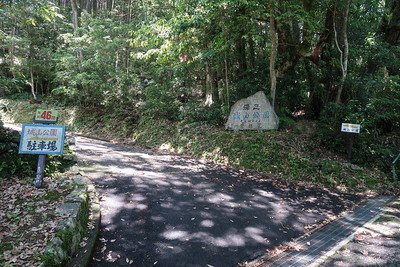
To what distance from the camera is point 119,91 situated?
44.6 feet

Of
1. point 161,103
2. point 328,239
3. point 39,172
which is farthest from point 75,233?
point 161,103

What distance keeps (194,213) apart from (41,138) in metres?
2.90

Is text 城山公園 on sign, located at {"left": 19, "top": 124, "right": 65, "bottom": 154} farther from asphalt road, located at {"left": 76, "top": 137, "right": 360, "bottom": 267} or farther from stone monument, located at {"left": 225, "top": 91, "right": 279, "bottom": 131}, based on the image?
stone monument, located at {"left": 225, "top": 91, "right": 279, "bottom": 131}

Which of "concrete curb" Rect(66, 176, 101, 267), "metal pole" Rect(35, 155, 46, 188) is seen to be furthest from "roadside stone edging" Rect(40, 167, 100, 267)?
"metal pole" Rect(35, 155, 46, 188)

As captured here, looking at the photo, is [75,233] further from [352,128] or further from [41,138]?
[352,128]

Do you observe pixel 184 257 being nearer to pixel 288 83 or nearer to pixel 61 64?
pixel 288 83

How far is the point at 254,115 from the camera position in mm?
8852

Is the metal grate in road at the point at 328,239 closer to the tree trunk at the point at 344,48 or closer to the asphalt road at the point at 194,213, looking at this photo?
the asphalt road at the point at 194,213

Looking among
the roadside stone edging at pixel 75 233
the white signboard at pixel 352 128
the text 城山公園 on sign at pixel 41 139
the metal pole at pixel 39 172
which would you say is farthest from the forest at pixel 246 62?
the roadside stone edging at pixel 75 233

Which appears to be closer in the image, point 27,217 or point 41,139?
point 27,217

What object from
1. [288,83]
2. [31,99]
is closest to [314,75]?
[288,83]

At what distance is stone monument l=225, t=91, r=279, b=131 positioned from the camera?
8.61 m

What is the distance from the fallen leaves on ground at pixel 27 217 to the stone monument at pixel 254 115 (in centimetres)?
663

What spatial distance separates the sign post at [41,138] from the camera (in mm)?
3561
